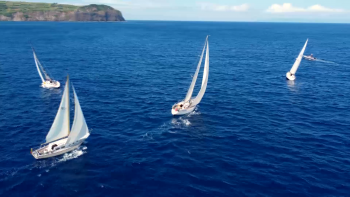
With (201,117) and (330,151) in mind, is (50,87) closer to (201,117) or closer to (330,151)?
(201,117)

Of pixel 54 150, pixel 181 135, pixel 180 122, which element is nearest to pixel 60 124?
pixel 54 150

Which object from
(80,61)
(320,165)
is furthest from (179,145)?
(80,61)

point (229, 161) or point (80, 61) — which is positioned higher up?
point (80, 61)

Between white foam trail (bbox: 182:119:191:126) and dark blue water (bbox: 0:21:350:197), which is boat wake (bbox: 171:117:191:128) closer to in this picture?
white foam trail (bbox: 182:119:191:126)

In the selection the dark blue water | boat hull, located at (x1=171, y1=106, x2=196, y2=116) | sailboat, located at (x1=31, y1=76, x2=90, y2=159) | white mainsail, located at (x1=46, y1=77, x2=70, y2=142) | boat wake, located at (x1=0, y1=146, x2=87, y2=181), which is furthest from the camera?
boat hull, located at (x1=171, y1=106, x2=196, y2=116)

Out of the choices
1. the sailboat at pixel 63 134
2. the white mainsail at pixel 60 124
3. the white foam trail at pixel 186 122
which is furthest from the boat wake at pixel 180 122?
the white mainsail at pixel 60 124

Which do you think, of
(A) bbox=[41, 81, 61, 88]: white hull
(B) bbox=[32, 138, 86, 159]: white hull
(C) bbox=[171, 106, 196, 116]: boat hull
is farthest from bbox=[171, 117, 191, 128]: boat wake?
(A) bbox=[41, 81, 61, 88]: white hull
